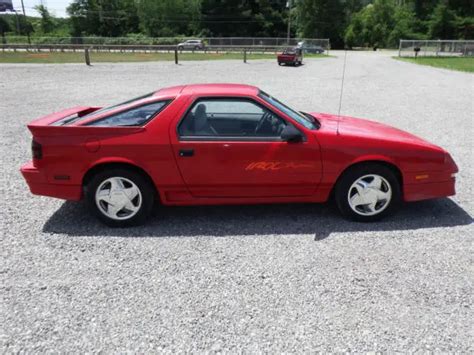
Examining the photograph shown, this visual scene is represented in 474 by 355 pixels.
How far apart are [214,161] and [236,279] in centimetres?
123

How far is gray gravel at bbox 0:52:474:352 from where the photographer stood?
2.56m

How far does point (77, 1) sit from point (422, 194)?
105061mm

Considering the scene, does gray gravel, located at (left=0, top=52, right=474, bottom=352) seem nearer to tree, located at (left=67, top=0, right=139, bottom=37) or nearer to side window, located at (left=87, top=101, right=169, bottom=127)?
side window, located at (left=87, top=101, right=169, bottom=127)

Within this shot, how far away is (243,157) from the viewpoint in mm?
3863

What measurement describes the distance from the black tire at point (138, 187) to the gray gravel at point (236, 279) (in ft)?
0.34

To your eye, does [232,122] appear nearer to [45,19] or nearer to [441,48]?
[441,48]

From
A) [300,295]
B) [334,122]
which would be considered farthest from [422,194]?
[300,295]

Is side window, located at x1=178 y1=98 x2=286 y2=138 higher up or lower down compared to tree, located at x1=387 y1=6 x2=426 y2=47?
lower down

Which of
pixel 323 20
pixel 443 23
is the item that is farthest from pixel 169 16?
pixel 443 23

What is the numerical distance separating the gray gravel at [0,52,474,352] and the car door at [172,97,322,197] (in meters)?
0.44

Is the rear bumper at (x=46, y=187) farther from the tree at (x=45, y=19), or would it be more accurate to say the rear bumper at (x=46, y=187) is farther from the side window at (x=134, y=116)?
the tree at (x=45, y=19)

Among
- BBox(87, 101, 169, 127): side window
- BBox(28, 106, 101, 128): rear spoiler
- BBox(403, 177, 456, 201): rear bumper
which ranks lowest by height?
BBox(403, 177, 456, 201): rear bumper

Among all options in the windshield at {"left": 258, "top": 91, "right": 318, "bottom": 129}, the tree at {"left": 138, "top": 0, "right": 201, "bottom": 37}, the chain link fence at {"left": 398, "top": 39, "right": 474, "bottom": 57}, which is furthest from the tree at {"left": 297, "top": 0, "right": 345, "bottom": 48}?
the windshield at {"left": 258, "top": 91, "right": 318, "bottom": 129}

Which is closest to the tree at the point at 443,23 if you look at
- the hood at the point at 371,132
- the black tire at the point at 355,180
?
the hood at the point at 371,132
